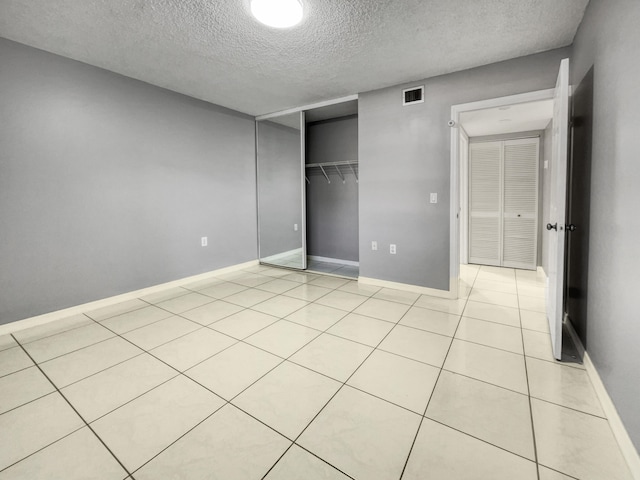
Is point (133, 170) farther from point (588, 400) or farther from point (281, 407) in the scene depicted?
point (588, 400)

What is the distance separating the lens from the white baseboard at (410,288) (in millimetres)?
3299

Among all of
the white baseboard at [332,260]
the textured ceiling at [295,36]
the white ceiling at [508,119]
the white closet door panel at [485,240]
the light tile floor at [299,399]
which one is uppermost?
the textured ceiling at [295,36]

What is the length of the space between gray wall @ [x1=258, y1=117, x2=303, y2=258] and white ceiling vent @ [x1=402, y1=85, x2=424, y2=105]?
6.31ft

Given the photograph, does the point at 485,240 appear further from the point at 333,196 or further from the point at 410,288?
the point at 333,196

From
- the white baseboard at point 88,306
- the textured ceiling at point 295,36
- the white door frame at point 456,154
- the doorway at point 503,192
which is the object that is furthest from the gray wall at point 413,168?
the white baseboard at point 88,306

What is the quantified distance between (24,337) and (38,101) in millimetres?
2086

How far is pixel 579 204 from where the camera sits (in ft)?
7.28

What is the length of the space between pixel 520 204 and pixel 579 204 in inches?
108

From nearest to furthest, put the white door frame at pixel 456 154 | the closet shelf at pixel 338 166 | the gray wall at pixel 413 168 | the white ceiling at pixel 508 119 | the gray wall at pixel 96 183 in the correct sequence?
the gray wall at pixel 96 183
the white door frame at pixel 456 154
the gray wall at pixel 413 168
the white ceiling at pixel 508 119
the closet shelf at pixel 338 166

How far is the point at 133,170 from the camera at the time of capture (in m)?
3.30

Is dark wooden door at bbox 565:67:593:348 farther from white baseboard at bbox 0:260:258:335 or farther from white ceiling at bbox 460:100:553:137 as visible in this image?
white baseboard at bbox 0:260:258:335

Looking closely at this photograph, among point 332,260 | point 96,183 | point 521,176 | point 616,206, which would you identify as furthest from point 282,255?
point 616,206

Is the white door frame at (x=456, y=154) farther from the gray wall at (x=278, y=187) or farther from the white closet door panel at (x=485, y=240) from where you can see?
the gray wall at (x=278, y=187)

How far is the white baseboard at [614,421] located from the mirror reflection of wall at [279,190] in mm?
3448
